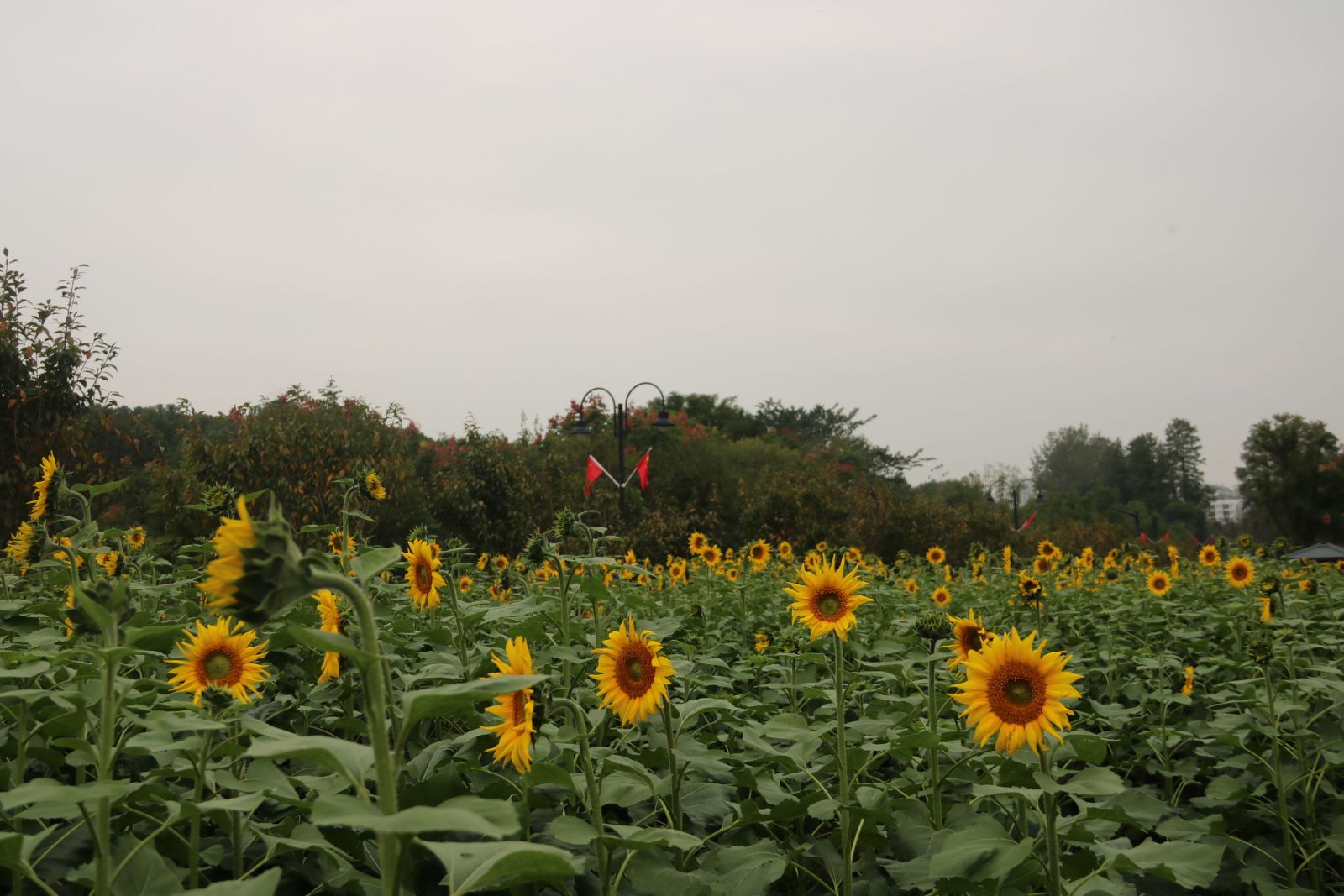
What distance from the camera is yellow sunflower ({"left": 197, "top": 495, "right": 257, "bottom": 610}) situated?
0.95m

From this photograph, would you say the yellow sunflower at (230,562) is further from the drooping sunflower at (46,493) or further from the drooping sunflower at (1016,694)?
the drooping sunflower at (46,493)

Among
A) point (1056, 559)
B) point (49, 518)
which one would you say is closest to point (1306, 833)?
point (49, 518)

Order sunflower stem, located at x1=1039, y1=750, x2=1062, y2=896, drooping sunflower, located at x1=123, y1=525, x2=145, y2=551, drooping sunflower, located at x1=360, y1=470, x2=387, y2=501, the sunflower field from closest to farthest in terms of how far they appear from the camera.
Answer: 1. the sunflower field
2. sunflower stem, located at x1=1039, y1=750, x2=1062, y2=896
3. drooping sunflower, located at x1=360, y1=470, x2=387, y2=501
4. drooping sunflower, located at x1=123, y1=525, x2=145, y2=551

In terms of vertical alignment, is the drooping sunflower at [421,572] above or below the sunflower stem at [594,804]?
above

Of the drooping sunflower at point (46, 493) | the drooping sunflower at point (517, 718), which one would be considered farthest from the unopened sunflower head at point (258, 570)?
the drooping sunflower at point (46, 493)

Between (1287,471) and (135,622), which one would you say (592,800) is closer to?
(135,622)

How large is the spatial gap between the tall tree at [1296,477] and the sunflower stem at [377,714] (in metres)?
42.7

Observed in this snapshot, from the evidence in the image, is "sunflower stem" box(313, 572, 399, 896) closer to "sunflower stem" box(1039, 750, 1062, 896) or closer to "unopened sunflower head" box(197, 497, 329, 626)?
"unopened sunflower head" box(197, 497, 329, 626)

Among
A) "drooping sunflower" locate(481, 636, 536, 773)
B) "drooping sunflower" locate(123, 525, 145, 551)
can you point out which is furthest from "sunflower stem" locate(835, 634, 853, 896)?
"drooping sunflower" locate(123, 525, 145, 551)

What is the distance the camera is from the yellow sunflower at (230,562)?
954 mm

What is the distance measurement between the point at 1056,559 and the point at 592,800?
785cm

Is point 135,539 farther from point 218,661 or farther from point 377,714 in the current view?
→ point 377,714

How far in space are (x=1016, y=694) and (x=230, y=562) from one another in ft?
5.70

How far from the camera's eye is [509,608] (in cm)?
217
